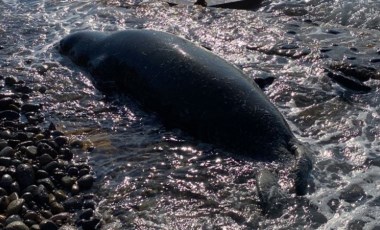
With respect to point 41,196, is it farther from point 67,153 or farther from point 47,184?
point 67,153

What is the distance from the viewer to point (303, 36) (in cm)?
1024

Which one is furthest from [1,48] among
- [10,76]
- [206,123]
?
[206,123]

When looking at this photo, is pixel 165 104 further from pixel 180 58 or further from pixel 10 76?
pixel 10 76

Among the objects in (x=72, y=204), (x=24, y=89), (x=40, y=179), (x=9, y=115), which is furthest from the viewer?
(x=24, y=89)

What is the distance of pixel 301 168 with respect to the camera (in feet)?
20.2

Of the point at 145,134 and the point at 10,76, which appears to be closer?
the point at 145,134

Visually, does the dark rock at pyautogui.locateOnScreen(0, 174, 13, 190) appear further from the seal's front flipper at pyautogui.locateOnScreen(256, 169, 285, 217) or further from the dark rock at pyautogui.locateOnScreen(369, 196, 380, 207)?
the dark rock at pyautogui.locateOnScreen(369, 196, 380, 207)

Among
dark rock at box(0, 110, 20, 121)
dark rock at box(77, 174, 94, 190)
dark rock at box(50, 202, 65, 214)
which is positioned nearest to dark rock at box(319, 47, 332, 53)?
dark rock at box(0, 110, 20, 121)

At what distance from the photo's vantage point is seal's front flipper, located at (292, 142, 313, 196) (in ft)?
19.6

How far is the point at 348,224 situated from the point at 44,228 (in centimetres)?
259

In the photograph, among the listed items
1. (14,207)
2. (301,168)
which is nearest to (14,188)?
(14,207)

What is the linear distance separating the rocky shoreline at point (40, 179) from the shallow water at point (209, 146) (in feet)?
0.59

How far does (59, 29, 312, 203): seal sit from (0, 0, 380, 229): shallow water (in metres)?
0.16

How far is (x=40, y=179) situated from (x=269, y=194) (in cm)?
220
